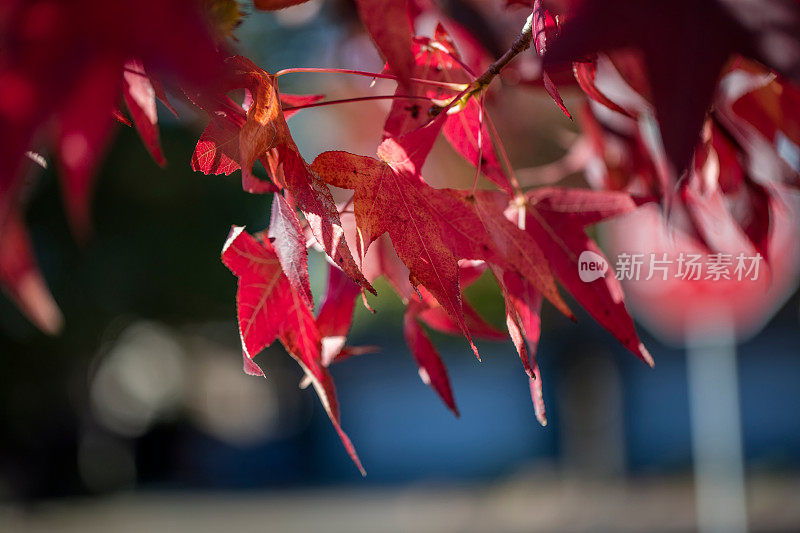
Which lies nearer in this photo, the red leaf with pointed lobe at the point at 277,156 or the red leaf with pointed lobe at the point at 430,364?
the red leaf with pointed lobe at the point at 277,156

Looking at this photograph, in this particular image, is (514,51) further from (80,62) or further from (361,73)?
(80,62)

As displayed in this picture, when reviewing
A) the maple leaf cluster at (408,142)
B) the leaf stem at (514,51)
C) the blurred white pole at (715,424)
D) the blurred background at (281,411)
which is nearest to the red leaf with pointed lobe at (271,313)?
the maple leaf cluster at (408,142)

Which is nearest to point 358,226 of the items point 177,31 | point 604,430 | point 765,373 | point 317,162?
point 317,162

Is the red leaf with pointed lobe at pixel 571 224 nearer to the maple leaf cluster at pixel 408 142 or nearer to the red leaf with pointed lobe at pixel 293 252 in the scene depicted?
the maple leaf cluster at pixel 408 142

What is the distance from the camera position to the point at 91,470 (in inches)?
169

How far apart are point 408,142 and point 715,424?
4900mm

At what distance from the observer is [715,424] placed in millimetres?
4594

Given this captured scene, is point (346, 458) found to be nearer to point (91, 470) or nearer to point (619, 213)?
point (91, 470)

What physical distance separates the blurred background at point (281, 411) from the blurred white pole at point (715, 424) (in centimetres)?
12

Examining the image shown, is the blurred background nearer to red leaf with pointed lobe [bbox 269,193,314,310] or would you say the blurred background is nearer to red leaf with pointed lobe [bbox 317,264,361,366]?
red leaf with pointed lobe [bbox 317,264,361,366]

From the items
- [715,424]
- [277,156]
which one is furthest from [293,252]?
[715,424]

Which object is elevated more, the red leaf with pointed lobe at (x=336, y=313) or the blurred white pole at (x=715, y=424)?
the red leaf with pointed lobe at (x=336, y=313)

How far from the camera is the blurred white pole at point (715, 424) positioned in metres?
3.95

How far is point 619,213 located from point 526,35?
0.48ft
